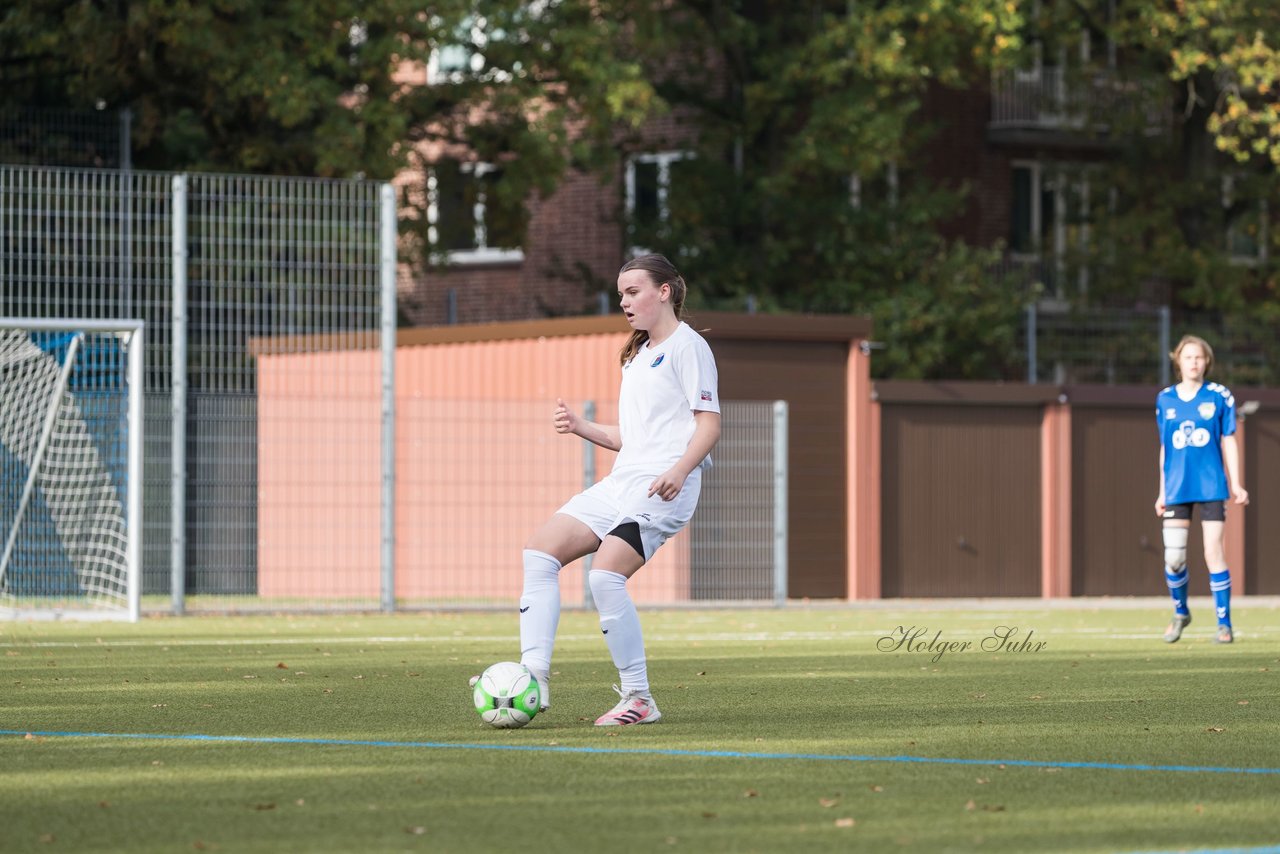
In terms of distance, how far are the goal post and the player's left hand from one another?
9813mm

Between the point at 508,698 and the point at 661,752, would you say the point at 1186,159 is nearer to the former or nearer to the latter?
the point at 508,698

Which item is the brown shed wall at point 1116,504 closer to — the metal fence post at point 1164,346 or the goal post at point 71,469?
the metal fence post at point 1164,346

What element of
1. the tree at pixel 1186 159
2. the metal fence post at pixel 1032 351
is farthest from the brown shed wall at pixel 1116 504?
the tree at pixel 1186 159

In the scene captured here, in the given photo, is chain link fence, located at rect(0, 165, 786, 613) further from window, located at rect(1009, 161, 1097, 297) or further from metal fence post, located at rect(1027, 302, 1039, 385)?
window, located at rect(1009, 161, 1097, 297)

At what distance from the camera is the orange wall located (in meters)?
19.4

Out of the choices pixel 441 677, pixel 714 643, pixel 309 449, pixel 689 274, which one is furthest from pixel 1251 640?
pixel 689 274

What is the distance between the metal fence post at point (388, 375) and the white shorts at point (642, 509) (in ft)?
33.6

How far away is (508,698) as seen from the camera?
28.0 ft

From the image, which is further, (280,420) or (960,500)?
(960,500)

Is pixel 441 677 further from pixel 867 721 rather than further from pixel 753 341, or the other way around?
pixel 753 341

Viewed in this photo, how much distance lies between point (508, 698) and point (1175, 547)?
22.8ft

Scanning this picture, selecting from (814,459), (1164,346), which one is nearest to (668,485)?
(814,459)

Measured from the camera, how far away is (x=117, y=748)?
7.86 metres

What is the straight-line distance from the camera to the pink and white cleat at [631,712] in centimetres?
867
